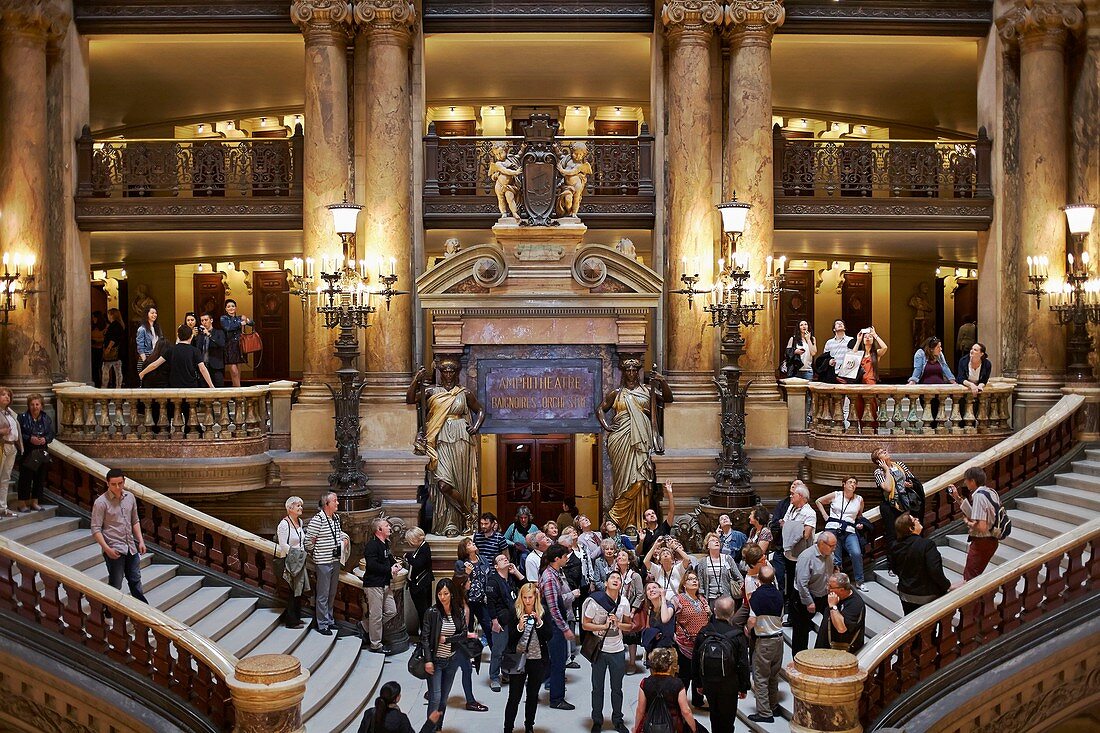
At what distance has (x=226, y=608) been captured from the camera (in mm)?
12273

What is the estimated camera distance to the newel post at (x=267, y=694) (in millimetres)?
9195

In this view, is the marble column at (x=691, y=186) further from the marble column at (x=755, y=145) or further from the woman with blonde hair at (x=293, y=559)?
the woman with blonde hair at (x=293, y=559)

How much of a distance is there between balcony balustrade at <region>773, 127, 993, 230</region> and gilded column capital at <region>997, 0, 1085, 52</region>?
167cm

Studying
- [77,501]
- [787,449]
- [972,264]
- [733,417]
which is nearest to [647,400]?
[733,417]

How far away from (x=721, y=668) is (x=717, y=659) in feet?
0.27

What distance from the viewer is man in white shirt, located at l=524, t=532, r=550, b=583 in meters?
11.7

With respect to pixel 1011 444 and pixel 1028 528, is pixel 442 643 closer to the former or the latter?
pixel 1028 528

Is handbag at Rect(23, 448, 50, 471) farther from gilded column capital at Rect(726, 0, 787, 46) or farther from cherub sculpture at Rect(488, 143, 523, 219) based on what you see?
gilded column capital at Rect(726, 0, 787, 46)

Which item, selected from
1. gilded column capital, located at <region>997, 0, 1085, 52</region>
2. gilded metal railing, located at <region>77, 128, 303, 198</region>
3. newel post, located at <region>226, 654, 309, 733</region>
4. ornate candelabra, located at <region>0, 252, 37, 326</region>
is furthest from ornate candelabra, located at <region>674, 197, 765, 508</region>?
ornate candelabra, located at <region>0, 252, 37, 326</region>

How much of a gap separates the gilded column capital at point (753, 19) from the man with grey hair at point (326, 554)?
30.4ft

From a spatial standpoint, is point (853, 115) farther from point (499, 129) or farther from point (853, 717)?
point (853, 717)

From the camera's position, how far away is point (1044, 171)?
16.5 m

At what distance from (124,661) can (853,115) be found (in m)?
18.8

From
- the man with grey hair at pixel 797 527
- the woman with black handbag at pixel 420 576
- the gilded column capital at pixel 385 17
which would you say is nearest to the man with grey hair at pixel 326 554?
the woman with black handbag at pixel 420 576
